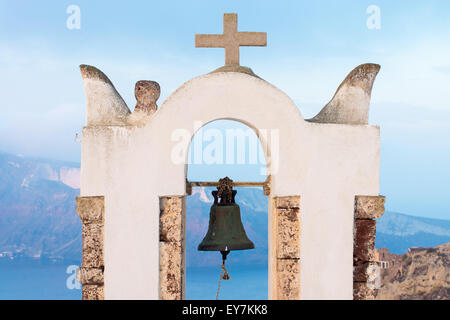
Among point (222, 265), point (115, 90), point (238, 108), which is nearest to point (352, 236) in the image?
point (222, 265)

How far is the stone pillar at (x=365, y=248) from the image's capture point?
4570 mm

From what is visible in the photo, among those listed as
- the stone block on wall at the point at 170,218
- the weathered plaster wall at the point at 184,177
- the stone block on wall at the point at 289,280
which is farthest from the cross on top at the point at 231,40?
the stone block on wall at the point at 289,280

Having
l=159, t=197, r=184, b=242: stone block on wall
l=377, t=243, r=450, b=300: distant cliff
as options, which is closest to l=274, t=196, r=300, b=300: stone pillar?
l=159, t=197, r=184, b=242: stone block on wall

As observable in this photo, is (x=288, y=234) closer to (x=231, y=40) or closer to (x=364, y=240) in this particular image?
(x=364, y=240)

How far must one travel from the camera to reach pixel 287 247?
440cm

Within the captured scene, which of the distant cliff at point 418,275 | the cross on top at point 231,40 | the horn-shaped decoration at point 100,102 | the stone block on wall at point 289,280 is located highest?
the cross on top at point 231,40

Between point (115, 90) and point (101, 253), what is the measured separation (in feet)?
4.97

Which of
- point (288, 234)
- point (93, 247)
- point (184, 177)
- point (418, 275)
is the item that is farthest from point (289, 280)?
point (418, 275)

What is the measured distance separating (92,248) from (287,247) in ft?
5.54

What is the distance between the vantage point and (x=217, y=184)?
4.75 m

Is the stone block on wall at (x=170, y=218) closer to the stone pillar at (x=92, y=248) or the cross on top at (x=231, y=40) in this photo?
the stone pillar at (x=92, y=248)

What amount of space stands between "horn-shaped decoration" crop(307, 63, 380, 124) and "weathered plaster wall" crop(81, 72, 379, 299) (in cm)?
28

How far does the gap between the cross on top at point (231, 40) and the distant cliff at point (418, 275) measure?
385 inches
